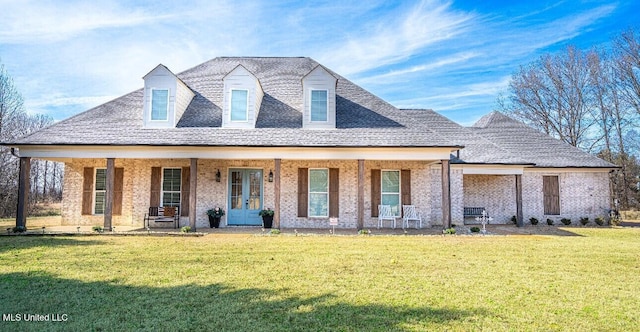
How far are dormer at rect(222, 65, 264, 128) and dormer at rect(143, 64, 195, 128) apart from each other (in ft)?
6.39

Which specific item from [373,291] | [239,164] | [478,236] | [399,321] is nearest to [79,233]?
[239,164]

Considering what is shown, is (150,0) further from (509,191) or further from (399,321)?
(509,191)

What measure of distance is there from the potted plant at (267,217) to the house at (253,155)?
0.69 meters

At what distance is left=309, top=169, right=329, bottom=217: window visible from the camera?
14.6 metres

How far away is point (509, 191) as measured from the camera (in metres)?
17.9

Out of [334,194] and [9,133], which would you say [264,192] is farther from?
[9,133]

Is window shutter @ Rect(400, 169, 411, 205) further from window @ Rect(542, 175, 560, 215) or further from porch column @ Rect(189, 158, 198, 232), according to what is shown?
window @ Rect(542, 175, 560, 215)

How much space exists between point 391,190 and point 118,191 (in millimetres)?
11109

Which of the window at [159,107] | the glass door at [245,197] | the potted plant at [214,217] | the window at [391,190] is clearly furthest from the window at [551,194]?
the window at [159,107]

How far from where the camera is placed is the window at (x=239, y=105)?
46.5 ft

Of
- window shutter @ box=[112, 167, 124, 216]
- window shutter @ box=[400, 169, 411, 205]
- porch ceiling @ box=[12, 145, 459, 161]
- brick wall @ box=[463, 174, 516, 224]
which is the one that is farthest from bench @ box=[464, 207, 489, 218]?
window shutter @ box=[112, 167, 124, 216]

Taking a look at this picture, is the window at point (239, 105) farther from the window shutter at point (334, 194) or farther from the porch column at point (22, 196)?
the porch column at point (22, 196)

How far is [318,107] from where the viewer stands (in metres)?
14.3

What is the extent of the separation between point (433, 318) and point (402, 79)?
62.6 ft
